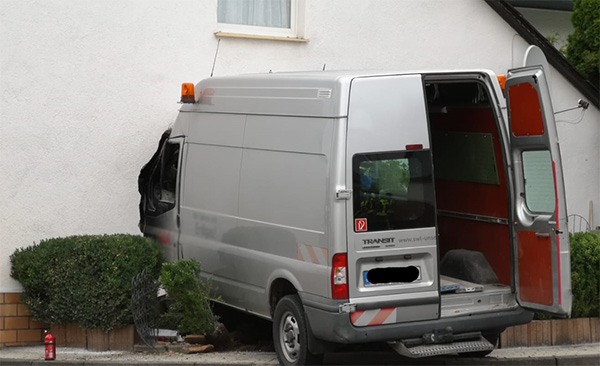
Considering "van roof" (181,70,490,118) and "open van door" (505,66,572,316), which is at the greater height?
"van roof" (181,70,490,118)

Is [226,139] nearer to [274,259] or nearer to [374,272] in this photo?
[274,259]

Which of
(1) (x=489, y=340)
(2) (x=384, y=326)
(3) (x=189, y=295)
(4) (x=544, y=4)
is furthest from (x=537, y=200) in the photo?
(4) (x=544, y=4)

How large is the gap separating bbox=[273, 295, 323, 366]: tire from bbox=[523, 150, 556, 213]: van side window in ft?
7.45

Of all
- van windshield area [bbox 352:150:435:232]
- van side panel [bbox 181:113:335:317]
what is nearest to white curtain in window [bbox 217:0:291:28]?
van side panel [bbox 181:113:335:317]

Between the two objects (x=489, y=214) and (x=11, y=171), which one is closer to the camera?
(x=489, y=214)

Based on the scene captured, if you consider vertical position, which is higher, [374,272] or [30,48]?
[30,48]

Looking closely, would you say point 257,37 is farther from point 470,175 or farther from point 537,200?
point 537,200

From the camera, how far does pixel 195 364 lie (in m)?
10.1

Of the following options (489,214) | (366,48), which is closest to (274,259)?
(489,214)

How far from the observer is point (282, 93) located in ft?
32.8

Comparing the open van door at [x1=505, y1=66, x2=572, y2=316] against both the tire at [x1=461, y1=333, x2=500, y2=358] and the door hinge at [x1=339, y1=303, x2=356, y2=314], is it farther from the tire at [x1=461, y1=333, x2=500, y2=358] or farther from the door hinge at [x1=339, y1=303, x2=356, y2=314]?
the door hinge at [x1=339, y1=303, x2=356, y2=314]

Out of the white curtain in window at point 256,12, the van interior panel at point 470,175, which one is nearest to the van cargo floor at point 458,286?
the van interior panel at point 470,175

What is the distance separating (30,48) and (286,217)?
3981mm

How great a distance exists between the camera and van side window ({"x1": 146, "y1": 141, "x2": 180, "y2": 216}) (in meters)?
12.0
